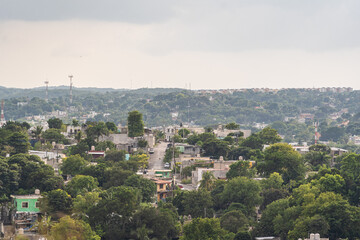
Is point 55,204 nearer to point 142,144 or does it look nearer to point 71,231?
point 71,231

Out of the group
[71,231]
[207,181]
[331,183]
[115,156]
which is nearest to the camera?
[71,231]

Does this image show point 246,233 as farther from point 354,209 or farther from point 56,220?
point 56,220

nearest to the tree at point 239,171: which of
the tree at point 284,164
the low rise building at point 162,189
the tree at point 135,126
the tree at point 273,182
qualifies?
the tree at point 284,164

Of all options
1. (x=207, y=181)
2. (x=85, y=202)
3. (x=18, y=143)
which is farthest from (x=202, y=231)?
(x=18, y=143)

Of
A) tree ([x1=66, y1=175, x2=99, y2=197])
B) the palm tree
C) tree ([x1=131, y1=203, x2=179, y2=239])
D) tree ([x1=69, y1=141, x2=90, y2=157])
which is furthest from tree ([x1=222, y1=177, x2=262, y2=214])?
tree ([x1=69, y1=141, x2=90, y2=157])

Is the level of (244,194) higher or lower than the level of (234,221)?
higher

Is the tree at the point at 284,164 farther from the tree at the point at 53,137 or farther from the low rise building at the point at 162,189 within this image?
the tree at the point at 53,137
